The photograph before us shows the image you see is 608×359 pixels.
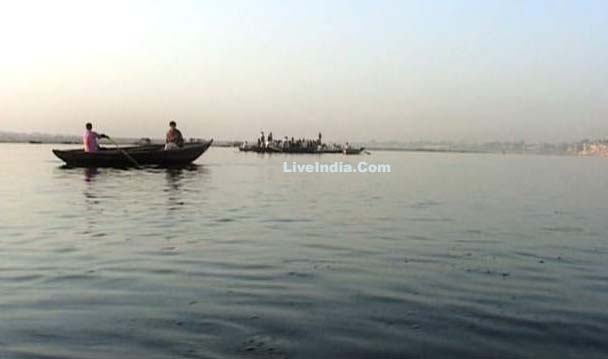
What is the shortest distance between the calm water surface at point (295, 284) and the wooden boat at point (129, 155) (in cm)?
1984

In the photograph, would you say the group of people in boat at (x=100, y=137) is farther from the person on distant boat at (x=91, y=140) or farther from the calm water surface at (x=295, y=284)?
the calm water surface at (x=295, y=284)

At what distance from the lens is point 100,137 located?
3769 centimetres

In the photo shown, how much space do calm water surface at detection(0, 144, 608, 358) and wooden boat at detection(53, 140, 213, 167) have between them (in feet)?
65.1

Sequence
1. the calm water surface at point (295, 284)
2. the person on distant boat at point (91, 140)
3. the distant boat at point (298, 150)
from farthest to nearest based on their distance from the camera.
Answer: the distant boat at point (298, 150), the person on distant boat at point (91, 140), the calm water surface at point (295, 284)

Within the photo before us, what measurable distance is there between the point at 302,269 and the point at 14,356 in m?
4.85

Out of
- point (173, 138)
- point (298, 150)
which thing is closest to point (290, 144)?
point (298, 150)

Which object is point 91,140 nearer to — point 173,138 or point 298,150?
point 173,138

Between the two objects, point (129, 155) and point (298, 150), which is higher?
point (129, 155)

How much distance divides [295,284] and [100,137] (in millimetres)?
31677

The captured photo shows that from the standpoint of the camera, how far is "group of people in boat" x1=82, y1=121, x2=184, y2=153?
3691 cm

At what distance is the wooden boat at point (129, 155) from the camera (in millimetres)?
37656

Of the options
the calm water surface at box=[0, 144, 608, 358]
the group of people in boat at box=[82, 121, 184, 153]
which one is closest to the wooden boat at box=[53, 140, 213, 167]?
the group of people in boat at box=[82, 121, 184, 153]

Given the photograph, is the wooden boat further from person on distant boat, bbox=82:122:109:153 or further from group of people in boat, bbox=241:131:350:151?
group of people in boat, bbox=241:131:350:151

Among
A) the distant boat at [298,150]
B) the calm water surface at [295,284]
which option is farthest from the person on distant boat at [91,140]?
the distant boat at [298,150]
